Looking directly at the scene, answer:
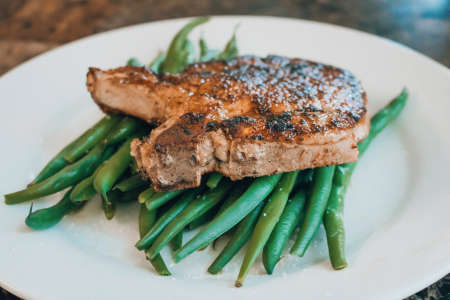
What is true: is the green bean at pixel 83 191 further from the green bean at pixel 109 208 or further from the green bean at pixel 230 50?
the green bean at pixel 230 50

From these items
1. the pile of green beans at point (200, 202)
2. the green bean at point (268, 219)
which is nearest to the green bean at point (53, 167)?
the pile of green beans at point (200, 202)

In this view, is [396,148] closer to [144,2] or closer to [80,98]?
[80,98]

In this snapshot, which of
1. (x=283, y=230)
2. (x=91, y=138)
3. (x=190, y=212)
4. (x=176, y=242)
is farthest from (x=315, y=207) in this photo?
(x=91, y=138)

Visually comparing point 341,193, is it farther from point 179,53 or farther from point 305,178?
point 179,53

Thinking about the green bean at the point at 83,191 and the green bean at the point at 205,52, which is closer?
the green bean at the point at 83,191

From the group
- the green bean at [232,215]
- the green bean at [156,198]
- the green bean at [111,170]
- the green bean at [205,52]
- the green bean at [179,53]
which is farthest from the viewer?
the green bean at [205,52]

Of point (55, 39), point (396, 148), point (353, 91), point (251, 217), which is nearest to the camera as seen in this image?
point (251, 217)

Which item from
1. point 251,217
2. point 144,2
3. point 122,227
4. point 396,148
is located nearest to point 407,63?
point 396,148
